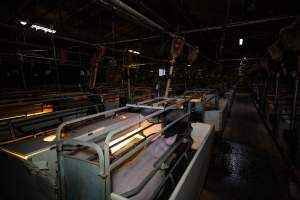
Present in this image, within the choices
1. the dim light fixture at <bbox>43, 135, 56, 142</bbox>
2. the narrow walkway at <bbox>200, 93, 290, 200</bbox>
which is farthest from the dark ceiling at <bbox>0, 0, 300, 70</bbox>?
the narrow walkway at <bbox>200, 93, 290, 200</bbox>

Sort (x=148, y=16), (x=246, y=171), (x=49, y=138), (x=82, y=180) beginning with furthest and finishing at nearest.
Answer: (x=148, y=16) < (x=246, y=171) < (x=49, y=138) < (x=82, y=180)

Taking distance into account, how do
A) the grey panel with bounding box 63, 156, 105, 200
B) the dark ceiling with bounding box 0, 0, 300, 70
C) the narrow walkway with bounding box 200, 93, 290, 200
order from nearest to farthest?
the grey panel with bounding box 63, 156, 105, 200 < the narrow walkway with bounding box 200, 93, 290, 200 < the dark ceiling with bounding box 0, 0, 300, 70

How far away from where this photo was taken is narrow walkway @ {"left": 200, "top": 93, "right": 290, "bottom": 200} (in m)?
2.59

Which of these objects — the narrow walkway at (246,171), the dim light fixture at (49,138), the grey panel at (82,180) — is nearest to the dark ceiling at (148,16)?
the dim light fixture at (49,138)

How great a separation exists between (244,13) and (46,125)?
4800 millimetres

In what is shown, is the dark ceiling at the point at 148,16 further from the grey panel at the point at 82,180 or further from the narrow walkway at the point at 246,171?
the narrow walkway at the point at 246,171

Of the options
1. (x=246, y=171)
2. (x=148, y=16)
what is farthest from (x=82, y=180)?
(x=148, y=16)

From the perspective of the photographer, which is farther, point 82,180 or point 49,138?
point 49,138

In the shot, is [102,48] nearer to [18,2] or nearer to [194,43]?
[18,2]

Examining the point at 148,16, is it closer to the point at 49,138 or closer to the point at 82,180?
the point at 49,138

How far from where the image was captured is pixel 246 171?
3199 mm

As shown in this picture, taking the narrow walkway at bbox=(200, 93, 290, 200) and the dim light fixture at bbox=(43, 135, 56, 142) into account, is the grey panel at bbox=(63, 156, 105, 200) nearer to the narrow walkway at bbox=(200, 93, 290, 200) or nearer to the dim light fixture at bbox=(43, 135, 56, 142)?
the dim light fixture at bbox=(43, 135, 56, 142)

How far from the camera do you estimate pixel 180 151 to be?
2045mm

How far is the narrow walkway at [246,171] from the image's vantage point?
2588 mm
